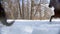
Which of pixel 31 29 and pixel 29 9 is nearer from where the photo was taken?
pixel 31 29

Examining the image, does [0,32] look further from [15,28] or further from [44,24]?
[44,24]

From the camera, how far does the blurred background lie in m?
1.95

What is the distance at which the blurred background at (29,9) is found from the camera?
1.95m

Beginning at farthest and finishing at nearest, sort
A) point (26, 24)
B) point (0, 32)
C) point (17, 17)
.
Answer: point (17, 17) → point (26, 24) → point (0, 32)

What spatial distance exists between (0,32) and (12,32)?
0.13m

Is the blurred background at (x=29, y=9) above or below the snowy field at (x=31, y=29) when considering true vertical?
above

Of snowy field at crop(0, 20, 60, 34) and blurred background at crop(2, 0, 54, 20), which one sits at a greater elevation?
blurred background at crop(2, 0, 54, 20)

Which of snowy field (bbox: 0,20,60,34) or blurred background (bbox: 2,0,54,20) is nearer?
snowy field (bbox: 0,20,60,34)

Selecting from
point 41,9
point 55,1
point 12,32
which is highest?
point 55,1

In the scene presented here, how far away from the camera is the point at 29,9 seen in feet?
6.80

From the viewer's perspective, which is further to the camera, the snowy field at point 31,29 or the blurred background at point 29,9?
the blurred background at point 29,9

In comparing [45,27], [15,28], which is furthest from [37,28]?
[15,28]

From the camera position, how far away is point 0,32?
1536 millimetres

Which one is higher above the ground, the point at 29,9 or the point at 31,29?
the point at 29,9
